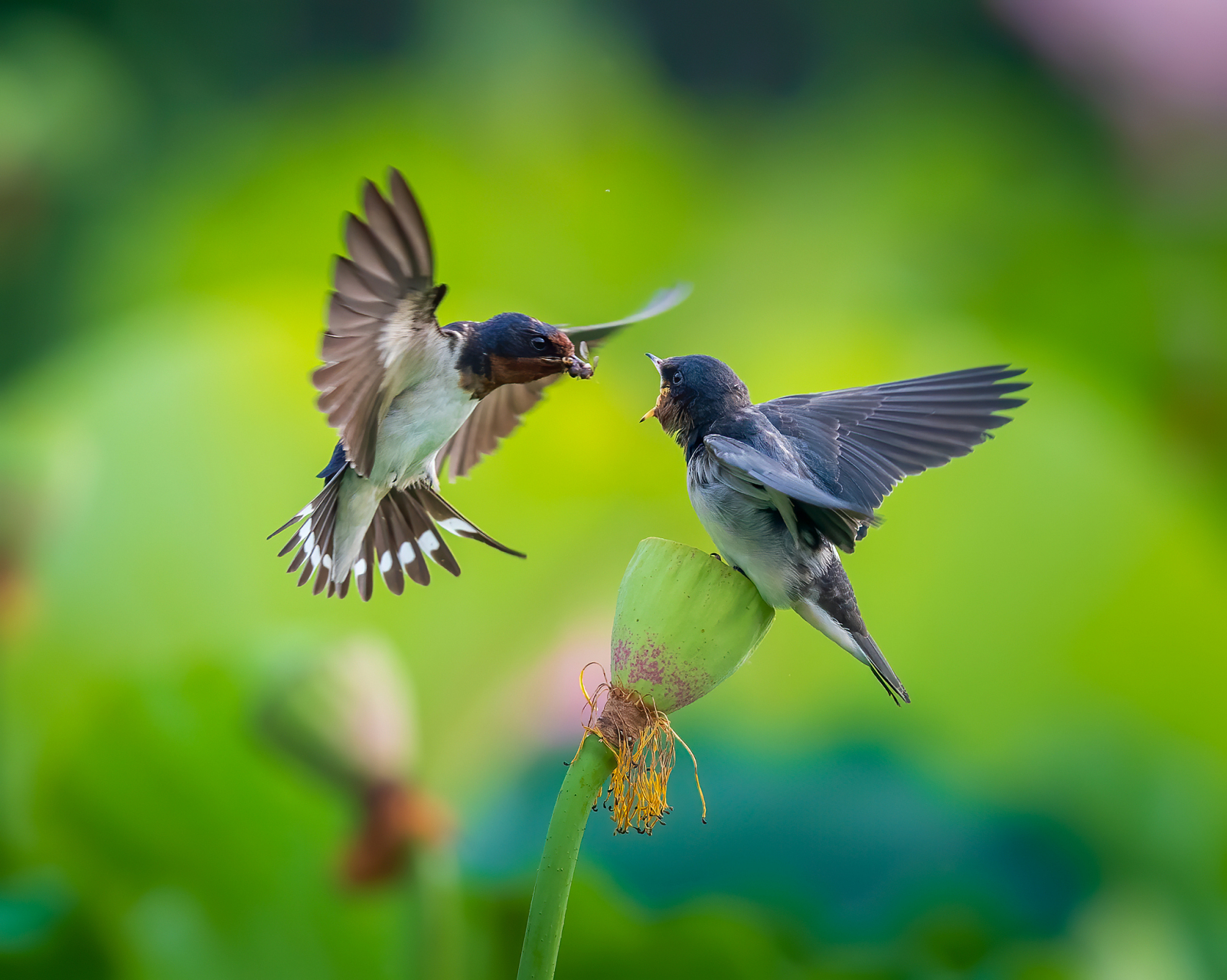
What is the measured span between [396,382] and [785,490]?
0.15 m

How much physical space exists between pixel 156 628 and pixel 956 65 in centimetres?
215

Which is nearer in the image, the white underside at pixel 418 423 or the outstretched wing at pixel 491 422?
the white underside at pixel 418 423

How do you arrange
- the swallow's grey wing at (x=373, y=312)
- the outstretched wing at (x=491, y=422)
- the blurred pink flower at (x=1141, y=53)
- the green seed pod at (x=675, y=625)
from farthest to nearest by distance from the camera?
1. the blurred pink flower at (x=1141, y=53)
2. the outstretched wing at (x=491, y=422)
3. the green seed pod at (x=675, y=625)
4. the swallow's grey wing at (x=373, y=312)

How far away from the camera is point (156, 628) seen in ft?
3.47

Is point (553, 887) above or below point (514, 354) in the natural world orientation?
below

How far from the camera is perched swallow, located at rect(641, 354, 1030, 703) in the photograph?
0.50 metres

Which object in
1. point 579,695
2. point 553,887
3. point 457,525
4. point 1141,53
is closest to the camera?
point 553,887

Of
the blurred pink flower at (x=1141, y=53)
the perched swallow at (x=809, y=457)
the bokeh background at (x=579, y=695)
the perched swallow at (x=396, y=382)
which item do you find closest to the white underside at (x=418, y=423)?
the perched swallow at (x=396, y=382)

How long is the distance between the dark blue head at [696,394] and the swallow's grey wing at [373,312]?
136 mm

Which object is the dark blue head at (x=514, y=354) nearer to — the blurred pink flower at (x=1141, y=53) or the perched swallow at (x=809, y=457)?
the perched swallow at (x=809, y=457)

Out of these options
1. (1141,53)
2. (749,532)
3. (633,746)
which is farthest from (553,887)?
(1141,53)

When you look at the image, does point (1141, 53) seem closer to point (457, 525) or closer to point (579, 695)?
point (579, 695)

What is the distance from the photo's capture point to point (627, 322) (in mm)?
486

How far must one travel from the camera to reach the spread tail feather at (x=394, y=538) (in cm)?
47
